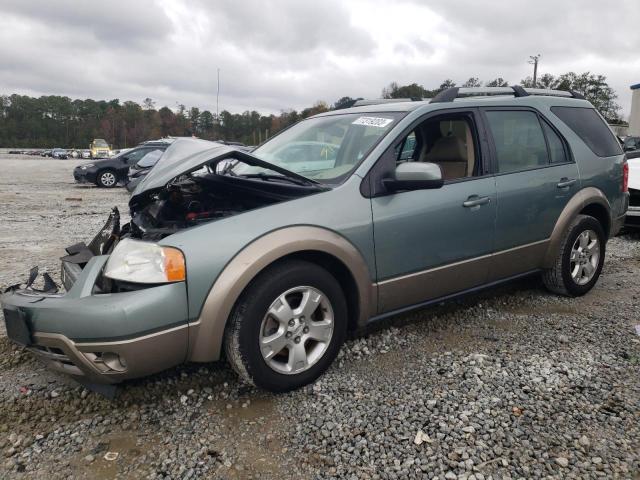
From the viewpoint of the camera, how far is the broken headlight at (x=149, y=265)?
2301 millimetres

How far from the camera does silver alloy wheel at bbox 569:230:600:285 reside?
13.6ft

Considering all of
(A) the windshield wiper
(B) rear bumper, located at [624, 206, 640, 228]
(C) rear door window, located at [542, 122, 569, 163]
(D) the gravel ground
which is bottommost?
(D) the gravel ground

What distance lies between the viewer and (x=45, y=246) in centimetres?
644

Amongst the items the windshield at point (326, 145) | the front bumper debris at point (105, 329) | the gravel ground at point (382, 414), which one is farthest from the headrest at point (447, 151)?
the front bumper debris at point (105, 329)

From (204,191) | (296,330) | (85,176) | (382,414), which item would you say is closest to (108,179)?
(85,176)

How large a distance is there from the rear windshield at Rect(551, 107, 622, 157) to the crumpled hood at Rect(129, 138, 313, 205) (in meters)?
2.65

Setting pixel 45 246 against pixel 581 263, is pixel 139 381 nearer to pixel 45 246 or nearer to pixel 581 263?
pixel 581 263

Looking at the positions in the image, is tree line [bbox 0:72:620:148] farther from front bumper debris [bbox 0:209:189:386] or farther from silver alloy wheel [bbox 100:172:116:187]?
front bumper debris [bbox 0:209:189:386]

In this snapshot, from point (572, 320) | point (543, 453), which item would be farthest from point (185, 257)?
point (572, 320)

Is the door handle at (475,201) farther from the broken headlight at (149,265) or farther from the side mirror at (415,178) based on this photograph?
the broken headlight at (149,265)

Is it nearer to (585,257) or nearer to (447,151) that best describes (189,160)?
(447,151)

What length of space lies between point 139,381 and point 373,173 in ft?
6.07

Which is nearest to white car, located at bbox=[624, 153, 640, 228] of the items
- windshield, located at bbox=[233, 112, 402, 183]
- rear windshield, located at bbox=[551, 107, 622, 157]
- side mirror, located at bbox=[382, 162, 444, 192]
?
rear windshield, located at bbox=[551, 107, 622, 157]

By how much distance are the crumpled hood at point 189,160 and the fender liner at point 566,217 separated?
89.0 inches
